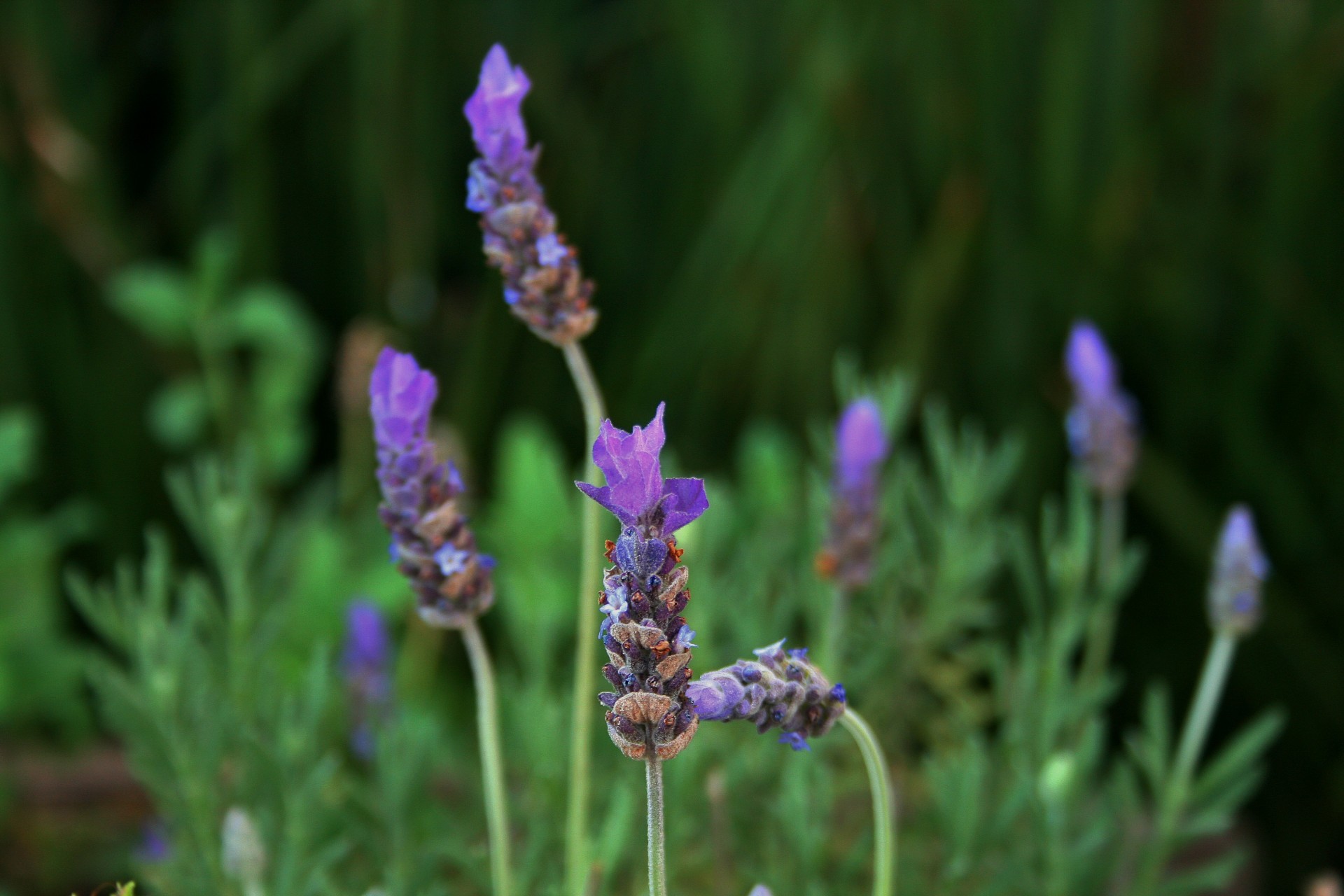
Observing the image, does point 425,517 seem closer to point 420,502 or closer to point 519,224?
point 420,502

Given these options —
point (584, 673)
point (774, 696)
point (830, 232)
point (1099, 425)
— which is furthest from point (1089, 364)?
point (830, 232)

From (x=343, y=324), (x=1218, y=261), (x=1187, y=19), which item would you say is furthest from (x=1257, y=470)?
(x=343, y=324)

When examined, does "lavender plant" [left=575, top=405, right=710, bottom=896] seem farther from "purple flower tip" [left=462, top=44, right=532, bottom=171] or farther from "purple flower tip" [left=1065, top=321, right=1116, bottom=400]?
"purple flower tip" [left=1065, top=321, right=1116, bottom=400]

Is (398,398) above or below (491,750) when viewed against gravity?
→ above

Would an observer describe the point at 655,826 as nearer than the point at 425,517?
Yes

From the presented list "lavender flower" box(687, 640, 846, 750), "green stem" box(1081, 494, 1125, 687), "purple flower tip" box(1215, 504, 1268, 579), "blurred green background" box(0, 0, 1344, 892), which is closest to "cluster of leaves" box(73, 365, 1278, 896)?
"green stem" box(1081, 494, 1125, 687)

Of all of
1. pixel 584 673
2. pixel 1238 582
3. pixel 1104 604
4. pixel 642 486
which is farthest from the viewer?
pixel 1104 604

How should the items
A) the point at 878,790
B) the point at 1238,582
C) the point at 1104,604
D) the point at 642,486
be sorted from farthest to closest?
1. the point at 1104,604
2. the point at 1238,582
3. the point at 878,790
4. the point at 642,486
